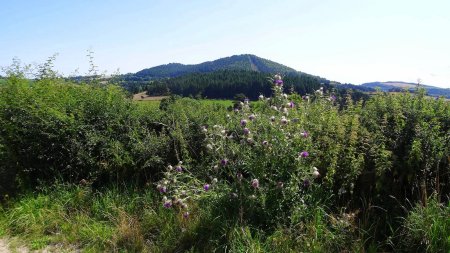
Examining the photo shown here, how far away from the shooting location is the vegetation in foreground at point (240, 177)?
3562 mm

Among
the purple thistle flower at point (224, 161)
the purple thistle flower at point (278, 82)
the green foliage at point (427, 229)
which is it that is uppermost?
the purple thistle flower at point (278, 82)

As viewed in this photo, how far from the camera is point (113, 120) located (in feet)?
19.1

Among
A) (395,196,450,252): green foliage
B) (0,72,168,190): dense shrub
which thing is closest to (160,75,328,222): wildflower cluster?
(395,196,450,252): green foliage

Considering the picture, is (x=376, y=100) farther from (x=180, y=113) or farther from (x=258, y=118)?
(x=180, y=113)

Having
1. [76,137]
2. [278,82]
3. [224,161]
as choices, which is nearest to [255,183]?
[224,161]

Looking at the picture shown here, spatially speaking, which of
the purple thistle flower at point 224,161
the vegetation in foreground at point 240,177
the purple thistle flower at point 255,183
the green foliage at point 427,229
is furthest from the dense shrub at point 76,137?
the green foliage at point 427,229

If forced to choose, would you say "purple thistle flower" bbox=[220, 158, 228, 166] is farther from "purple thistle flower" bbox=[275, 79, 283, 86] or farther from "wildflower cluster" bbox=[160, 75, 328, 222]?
"purple thistle flower" bbox=[275, 79, 283, 86]

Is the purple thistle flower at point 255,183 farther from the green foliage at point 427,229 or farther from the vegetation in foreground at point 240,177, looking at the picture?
the green foliage at point 427,229

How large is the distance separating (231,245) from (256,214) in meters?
0.43

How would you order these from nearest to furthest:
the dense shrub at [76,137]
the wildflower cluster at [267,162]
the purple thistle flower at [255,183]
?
the purple thistle flower at [255,183]
the wildflower cluster at [267,162]
the dense shrub at [76,137]

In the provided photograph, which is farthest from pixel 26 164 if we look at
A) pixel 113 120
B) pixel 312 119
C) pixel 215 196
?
pixel 312 119

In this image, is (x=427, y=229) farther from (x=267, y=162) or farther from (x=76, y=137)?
(x=76, y=137)

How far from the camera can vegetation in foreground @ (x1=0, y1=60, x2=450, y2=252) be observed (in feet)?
11.7

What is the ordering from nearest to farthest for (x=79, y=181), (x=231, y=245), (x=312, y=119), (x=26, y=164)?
(x=231, y=245) → (x=312, y=119) → (x=79, y=181) → (x=26, y=164)
